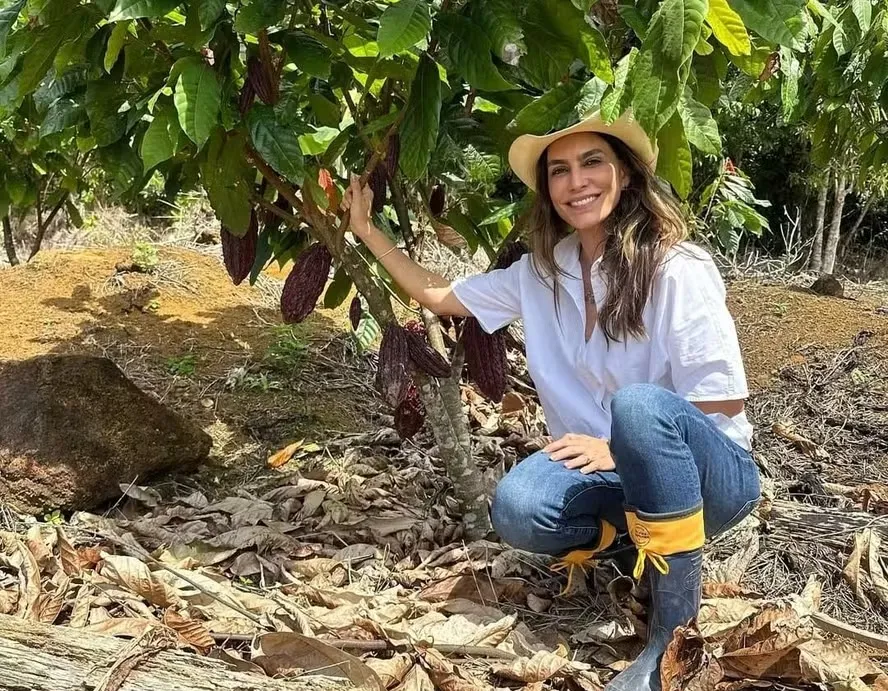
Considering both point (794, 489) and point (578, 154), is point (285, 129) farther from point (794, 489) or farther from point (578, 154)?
point (794, 489)

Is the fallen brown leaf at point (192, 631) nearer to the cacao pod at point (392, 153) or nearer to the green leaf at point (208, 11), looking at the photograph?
the cacao pod at point (392, 153)

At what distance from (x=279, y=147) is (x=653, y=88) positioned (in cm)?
73

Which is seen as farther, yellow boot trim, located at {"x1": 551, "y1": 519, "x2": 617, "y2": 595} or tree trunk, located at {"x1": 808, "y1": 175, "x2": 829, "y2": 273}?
tree trunk, located at {"x1": 808, "y1": 175, "x2": 829, "y2": 273}

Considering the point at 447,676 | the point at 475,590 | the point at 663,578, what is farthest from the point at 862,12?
the point at 447,676

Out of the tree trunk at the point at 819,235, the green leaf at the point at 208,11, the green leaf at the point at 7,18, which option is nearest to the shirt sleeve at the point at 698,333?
the green leaf at the point at 208,11

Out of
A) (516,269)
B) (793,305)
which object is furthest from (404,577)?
(793,305)

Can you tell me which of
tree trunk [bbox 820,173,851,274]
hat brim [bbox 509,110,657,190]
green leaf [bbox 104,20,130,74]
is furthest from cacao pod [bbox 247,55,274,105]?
tree trunk [bbox 820,173,851,274]

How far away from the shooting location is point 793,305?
4234 millimetres

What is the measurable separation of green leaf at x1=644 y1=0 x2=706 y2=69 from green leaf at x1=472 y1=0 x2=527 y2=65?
1.22 ft

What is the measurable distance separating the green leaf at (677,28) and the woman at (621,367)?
546mm

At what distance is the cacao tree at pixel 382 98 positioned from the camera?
1266 mm

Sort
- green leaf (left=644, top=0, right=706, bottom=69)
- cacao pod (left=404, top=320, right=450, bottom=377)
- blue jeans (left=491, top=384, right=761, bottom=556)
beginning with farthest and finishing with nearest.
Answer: cacao pod (left=404, top=320, right=450, bottom=377)
blue jeans (left=491, top=384, right=761, bottom=556)
green leaf (left=644, top=0, right=706, bottom=69)

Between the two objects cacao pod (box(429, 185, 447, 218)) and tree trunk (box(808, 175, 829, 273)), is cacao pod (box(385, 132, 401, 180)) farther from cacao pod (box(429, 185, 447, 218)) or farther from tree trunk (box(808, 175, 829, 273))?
tree trunk (box(808, 175, 829, 273))

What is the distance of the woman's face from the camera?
5.56 ft
